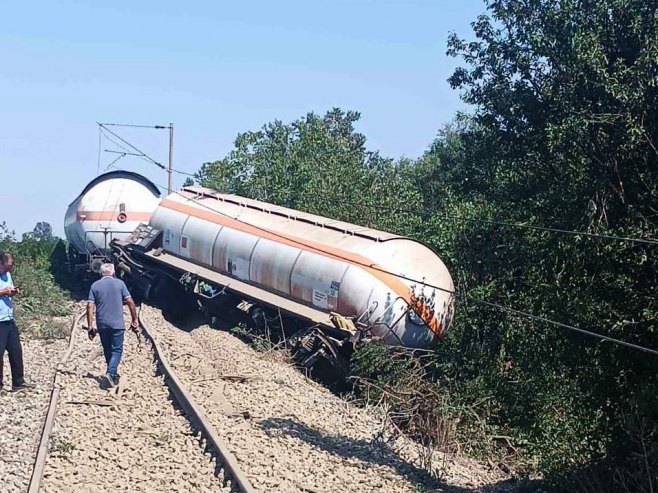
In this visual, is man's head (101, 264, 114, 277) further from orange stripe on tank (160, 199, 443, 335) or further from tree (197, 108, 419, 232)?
tree (197, 108, 419, 232)

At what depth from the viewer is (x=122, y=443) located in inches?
393

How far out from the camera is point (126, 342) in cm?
1822

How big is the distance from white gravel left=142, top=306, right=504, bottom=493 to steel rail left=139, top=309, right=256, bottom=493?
6.6 inches

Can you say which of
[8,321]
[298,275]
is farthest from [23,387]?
[298,275]

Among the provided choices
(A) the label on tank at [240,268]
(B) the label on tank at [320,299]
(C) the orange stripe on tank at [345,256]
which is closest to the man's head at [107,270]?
(C) the orange stripe on tank at [345,256]

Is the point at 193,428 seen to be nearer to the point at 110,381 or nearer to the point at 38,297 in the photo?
the point at 110,381

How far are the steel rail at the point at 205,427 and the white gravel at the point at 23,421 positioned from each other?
1715 millimetres

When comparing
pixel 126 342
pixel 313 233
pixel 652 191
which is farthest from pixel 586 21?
pixel 126 342

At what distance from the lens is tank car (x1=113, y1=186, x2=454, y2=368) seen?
54.4ft

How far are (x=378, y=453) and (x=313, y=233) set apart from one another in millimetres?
8675

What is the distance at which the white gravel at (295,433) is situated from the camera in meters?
9.24

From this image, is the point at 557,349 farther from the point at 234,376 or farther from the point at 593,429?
the point at 234,376

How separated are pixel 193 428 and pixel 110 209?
18200mm

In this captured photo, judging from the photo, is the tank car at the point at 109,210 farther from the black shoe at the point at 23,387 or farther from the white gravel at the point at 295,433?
the black shoe at the point at 23,387
